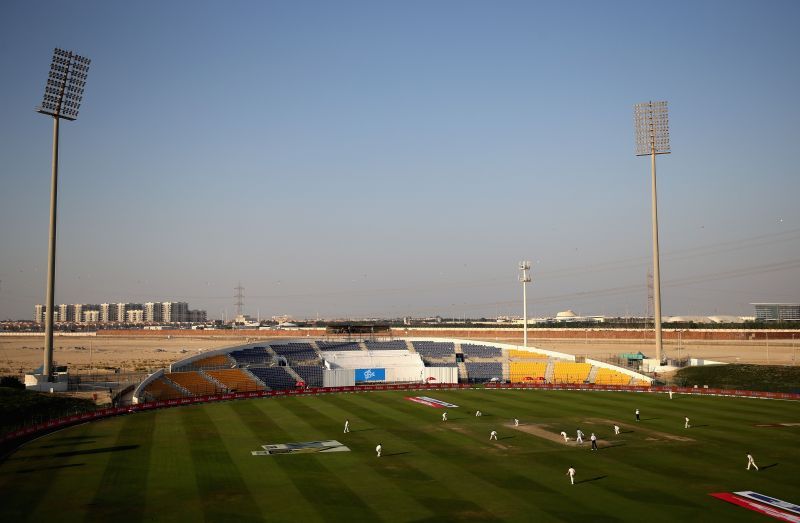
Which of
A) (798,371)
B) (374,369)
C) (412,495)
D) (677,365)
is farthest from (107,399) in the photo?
(798,371)

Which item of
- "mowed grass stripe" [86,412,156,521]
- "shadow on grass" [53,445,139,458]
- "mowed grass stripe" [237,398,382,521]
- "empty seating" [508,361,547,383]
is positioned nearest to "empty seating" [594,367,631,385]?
"empty seating" [508,361,547,383]

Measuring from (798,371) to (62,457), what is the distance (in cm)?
7686

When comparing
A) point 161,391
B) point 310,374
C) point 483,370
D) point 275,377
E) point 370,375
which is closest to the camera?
point 161,391

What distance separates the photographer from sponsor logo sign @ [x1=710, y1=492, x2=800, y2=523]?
24770mm

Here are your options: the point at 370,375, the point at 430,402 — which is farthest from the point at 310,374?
the point at 430,402

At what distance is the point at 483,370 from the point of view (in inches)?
3383

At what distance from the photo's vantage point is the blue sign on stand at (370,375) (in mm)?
80000

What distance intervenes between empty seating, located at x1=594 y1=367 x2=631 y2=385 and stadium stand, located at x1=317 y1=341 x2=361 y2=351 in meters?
35.6

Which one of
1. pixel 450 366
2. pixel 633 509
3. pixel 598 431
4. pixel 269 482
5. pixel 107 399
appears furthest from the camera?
pixel 450 366

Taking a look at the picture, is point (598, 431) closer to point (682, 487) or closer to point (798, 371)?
point (682, 487)

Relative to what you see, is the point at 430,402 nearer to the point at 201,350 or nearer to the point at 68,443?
the point at 68,443

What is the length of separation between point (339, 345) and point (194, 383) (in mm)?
32035

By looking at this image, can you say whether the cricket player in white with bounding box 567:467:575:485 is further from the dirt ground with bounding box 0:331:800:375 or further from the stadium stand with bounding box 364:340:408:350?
the dirt ground with bounding box 0:331:800:375

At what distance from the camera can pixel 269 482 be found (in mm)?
30891
